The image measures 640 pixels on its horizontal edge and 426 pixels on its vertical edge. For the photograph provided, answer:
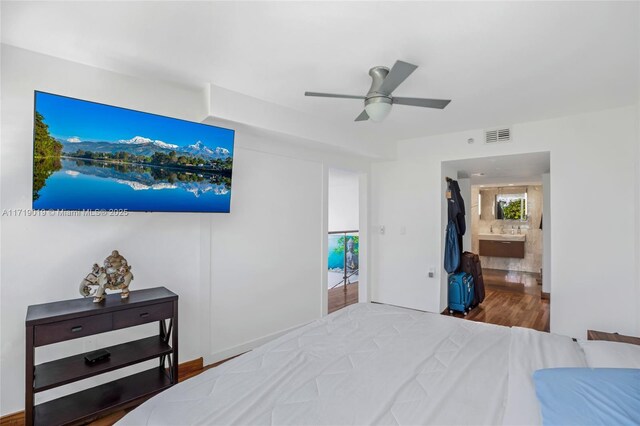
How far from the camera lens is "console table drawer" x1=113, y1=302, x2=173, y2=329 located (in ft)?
6.47

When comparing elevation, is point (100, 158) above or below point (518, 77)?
below

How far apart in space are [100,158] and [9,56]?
759 millimetres

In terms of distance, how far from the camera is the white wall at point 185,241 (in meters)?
1.92

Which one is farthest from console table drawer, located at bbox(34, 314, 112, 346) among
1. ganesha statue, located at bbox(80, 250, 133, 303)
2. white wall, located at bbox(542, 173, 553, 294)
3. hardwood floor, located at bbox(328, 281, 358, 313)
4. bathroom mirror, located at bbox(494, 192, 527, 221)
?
bathroom mirror, located at bbox(494, 192, 527, 221)

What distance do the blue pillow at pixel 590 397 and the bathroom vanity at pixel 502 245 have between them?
6.70 metres

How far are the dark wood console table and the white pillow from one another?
2368 millimetres

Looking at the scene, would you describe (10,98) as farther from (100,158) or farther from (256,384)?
(256,384)

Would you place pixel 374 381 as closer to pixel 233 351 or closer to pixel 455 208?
pixel 233 351

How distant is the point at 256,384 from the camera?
1.32m

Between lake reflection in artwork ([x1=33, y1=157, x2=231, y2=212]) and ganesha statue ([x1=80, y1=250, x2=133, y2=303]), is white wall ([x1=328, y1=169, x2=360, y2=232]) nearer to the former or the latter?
lake reflection in artwork ([x1=33, y1=157, x2=231, y2=212])

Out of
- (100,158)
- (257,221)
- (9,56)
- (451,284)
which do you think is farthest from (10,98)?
(451,284)

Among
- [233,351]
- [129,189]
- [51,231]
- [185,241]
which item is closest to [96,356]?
[51,231]

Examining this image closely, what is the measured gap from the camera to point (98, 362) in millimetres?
1969

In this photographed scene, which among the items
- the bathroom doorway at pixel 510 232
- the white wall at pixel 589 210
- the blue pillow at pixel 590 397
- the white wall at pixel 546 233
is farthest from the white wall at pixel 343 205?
the blue pillow at pixel 590 397
